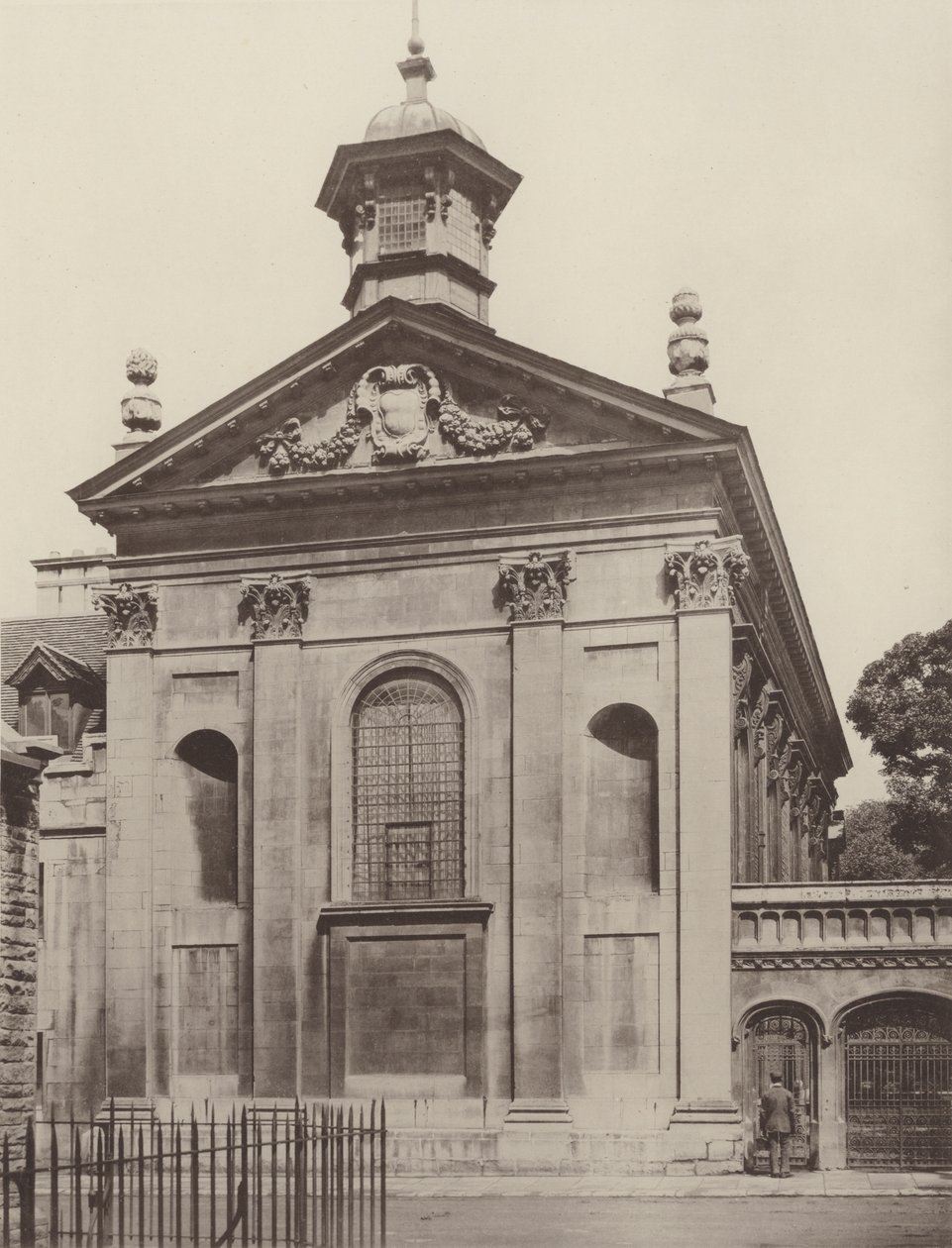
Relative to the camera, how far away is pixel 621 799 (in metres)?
33.9

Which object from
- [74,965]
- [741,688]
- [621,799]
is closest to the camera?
[621,799]

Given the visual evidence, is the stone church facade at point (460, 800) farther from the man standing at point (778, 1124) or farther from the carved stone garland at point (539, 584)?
the man standing at point (778, 1124)

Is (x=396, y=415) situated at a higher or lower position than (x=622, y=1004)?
higher

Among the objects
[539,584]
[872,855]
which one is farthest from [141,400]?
[872,855]

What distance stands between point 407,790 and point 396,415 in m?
7.06

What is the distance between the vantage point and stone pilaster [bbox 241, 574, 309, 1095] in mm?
34312

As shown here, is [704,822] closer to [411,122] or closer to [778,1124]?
[778,1124]

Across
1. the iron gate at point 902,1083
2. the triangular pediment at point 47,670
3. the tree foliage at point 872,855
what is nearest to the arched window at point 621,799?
the iron gate at point 902,1083

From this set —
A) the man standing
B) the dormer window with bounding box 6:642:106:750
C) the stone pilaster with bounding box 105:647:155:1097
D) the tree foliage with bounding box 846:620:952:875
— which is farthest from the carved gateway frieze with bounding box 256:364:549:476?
the tree foliage with bounding box 846:620:952:875

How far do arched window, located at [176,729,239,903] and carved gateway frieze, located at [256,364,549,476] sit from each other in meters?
5.53

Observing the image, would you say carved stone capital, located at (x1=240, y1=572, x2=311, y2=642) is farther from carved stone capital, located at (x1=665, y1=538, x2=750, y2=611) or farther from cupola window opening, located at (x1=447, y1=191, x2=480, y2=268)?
cupola window opening, located at (x1=447, y1=191, x2=480, y2=268)

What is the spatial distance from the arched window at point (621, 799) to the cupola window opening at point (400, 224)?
39.7ft

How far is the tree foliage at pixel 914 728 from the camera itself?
56500 millimetres

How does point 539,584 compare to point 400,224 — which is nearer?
point 539,584
